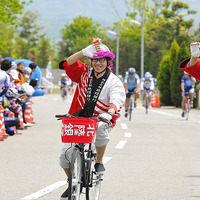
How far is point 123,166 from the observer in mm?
10312

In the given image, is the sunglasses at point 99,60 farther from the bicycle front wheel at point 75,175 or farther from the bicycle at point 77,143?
the bicycle front wheel at point 75,175

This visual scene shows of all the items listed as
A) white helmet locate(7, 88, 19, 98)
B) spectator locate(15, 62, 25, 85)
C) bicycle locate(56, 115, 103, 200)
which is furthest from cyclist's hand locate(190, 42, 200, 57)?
spectator locate(15, 62, 25, 85)

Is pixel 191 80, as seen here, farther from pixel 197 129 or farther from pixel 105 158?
pixel 105 158

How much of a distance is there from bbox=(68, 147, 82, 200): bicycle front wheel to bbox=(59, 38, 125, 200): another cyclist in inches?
14.8

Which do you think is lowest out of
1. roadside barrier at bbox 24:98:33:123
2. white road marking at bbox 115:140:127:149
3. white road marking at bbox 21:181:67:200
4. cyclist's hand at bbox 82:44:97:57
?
white road marking at bbox 115:140:127:149

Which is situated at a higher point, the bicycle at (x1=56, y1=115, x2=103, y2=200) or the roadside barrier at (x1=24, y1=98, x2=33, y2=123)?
the bicycle at (x1=56, y1=115, x2=103, y2=200)

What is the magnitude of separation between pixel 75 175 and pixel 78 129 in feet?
1.50

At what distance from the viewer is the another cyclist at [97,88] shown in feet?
22.1

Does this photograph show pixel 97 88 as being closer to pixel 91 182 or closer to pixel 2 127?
pixel 91 182

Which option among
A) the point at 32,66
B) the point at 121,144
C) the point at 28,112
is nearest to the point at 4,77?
the point at 121,144

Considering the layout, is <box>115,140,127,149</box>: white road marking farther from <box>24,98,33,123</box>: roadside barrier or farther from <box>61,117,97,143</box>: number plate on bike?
<box>61,117,97,143</box>: number plate on bike

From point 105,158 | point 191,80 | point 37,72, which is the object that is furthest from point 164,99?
point 105,158

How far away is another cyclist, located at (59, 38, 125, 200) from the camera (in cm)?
673

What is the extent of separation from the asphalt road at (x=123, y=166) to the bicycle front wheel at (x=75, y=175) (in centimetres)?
117
